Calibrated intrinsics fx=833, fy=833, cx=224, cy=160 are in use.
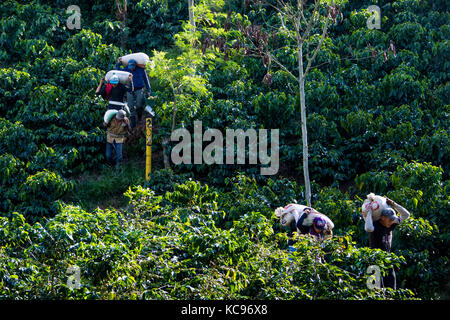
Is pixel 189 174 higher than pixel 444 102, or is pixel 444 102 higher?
pixel 444 102

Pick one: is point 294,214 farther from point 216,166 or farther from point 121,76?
point 121,76

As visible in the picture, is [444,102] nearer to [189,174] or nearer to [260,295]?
[189,174]

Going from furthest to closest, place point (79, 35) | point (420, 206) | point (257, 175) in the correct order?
1. point (79, 35)
2. point (257, 175)
3. point (420, 206)

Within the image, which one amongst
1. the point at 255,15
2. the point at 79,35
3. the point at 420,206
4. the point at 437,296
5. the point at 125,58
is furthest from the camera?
the point at 255,15

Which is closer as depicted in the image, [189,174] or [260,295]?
[260,295]

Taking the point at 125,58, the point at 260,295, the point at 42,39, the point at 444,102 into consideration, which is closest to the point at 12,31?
the point at 42,39

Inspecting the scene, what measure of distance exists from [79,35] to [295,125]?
4.83 meters

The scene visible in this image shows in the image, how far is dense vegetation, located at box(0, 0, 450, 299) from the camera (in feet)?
32.3

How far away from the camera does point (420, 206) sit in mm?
12484

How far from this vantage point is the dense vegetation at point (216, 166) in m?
9.84

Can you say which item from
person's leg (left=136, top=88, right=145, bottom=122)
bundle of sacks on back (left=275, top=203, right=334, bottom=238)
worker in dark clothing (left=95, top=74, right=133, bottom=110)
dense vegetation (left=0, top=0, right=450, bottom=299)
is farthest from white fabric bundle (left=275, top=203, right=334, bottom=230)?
person's leg (left=136, top=88, right=145, bottom=122)

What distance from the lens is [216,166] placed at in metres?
14.1

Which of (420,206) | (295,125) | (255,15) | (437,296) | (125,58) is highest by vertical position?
(255,15)

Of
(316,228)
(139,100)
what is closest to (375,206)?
(316,228)
